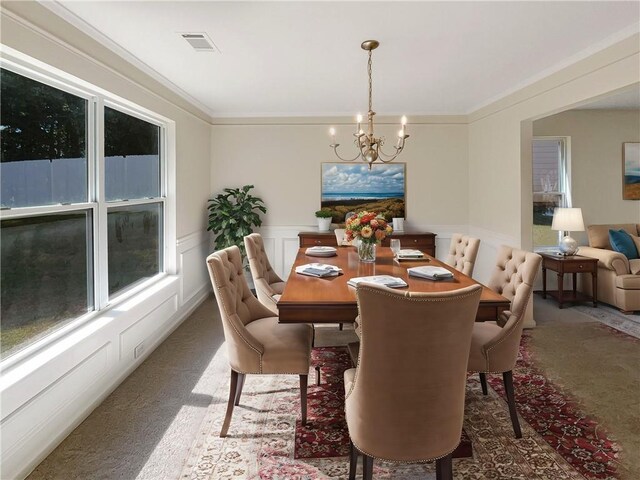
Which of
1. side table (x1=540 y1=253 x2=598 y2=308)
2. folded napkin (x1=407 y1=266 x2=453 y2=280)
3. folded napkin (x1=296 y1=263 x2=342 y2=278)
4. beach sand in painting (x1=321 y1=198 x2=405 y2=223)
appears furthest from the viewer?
beach sand in painting (x1=321 y1=198 x2=405 y2=223)

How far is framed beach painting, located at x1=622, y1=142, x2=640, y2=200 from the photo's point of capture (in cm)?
569

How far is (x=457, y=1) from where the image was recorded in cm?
241

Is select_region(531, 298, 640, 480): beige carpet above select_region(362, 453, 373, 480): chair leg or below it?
below

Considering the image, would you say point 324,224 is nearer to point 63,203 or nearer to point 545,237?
point 545,237

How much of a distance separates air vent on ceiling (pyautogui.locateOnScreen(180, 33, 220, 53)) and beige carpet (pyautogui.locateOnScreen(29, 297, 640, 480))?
2.46 meters

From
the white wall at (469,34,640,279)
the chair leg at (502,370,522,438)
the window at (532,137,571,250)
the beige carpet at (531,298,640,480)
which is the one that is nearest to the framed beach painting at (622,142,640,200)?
the white wall at (469,34,640,279)

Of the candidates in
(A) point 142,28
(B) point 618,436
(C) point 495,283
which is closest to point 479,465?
(B) point 618,436

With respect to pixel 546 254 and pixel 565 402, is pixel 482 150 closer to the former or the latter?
pixel 546 254

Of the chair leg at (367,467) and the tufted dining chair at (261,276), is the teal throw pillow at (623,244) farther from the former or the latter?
the chair leg at (367,467)

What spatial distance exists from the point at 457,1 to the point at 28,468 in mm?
3350

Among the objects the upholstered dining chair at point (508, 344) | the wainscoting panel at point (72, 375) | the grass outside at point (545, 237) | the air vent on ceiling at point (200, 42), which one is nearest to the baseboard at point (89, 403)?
the wainscoting panel at point (72, 375)

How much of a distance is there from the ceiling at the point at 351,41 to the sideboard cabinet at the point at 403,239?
68.8 inches

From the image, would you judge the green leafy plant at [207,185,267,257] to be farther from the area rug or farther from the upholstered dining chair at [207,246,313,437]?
the area rug

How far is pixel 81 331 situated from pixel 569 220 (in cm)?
522
